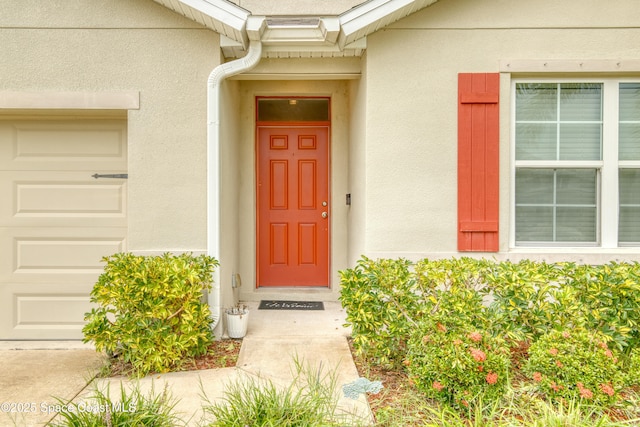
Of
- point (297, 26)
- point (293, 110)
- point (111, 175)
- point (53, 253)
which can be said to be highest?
point (297, 26)

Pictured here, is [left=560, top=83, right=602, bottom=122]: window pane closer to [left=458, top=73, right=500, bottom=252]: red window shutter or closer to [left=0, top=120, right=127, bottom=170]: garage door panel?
[left=458, top=73, right=500, bottom=252]: red window shutter

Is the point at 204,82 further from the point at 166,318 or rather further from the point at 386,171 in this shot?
the point at 166,318

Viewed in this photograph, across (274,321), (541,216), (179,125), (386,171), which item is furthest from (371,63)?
(274,321)

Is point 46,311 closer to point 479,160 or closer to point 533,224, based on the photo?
point 479,160

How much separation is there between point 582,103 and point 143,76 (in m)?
4.23

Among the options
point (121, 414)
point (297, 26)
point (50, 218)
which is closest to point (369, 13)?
point (297, 26)

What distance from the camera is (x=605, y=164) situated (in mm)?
3967

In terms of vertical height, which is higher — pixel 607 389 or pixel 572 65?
pixel 572 65

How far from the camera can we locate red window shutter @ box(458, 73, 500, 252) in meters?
3.93

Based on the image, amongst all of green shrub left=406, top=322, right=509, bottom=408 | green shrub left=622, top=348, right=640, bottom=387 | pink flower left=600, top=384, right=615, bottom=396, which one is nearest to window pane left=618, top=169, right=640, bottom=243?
green shrub left=622, top=348, right=640, bottom=387

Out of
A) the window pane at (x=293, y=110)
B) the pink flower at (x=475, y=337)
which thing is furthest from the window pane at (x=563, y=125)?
the window pane at (x=293, y=110)

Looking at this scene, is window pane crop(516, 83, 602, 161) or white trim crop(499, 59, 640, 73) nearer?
white trim crop(499, 59, 640, 73)

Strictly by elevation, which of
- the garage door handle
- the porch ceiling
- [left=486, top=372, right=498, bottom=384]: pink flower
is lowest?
[left=486, top=372, right=498, bottom=384]: pink flower

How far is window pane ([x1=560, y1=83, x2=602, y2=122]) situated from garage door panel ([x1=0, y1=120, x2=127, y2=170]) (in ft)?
14.3
